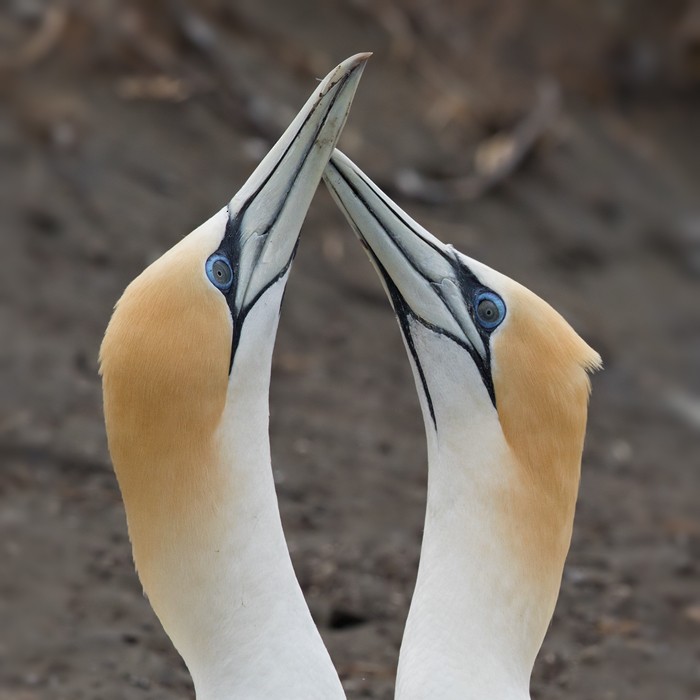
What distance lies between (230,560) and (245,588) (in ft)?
0.33

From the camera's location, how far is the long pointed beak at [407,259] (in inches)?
178

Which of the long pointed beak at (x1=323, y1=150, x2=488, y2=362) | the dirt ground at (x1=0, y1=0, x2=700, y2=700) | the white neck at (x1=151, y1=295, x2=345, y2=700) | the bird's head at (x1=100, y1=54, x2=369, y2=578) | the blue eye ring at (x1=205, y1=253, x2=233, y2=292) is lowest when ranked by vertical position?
the white neck at (x1=151, y1=295, x2=345, y2=700)

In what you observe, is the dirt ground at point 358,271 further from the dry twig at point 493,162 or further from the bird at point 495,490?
the bird at point 495,490

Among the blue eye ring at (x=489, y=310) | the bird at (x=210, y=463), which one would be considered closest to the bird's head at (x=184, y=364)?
the bird at (x=210, y=463)

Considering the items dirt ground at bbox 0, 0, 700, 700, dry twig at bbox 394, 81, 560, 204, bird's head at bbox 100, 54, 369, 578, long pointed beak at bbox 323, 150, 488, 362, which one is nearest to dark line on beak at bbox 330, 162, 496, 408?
long pointed beak at bbox 323, 150, 488, 362

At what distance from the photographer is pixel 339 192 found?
4.67 meters

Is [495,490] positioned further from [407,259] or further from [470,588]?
[407,259]

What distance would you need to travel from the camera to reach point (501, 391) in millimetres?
4344

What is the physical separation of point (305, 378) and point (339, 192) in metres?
5.07

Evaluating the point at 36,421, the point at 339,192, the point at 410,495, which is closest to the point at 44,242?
the point at 36,421

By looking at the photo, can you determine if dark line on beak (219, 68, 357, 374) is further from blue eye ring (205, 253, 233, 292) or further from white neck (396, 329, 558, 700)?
white neck (396, 329, 558, 700)

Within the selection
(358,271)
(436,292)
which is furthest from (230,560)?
(358,271)

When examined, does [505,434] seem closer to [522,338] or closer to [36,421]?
[522,338]

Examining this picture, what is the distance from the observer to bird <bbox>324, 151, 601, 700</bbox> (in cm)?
429
